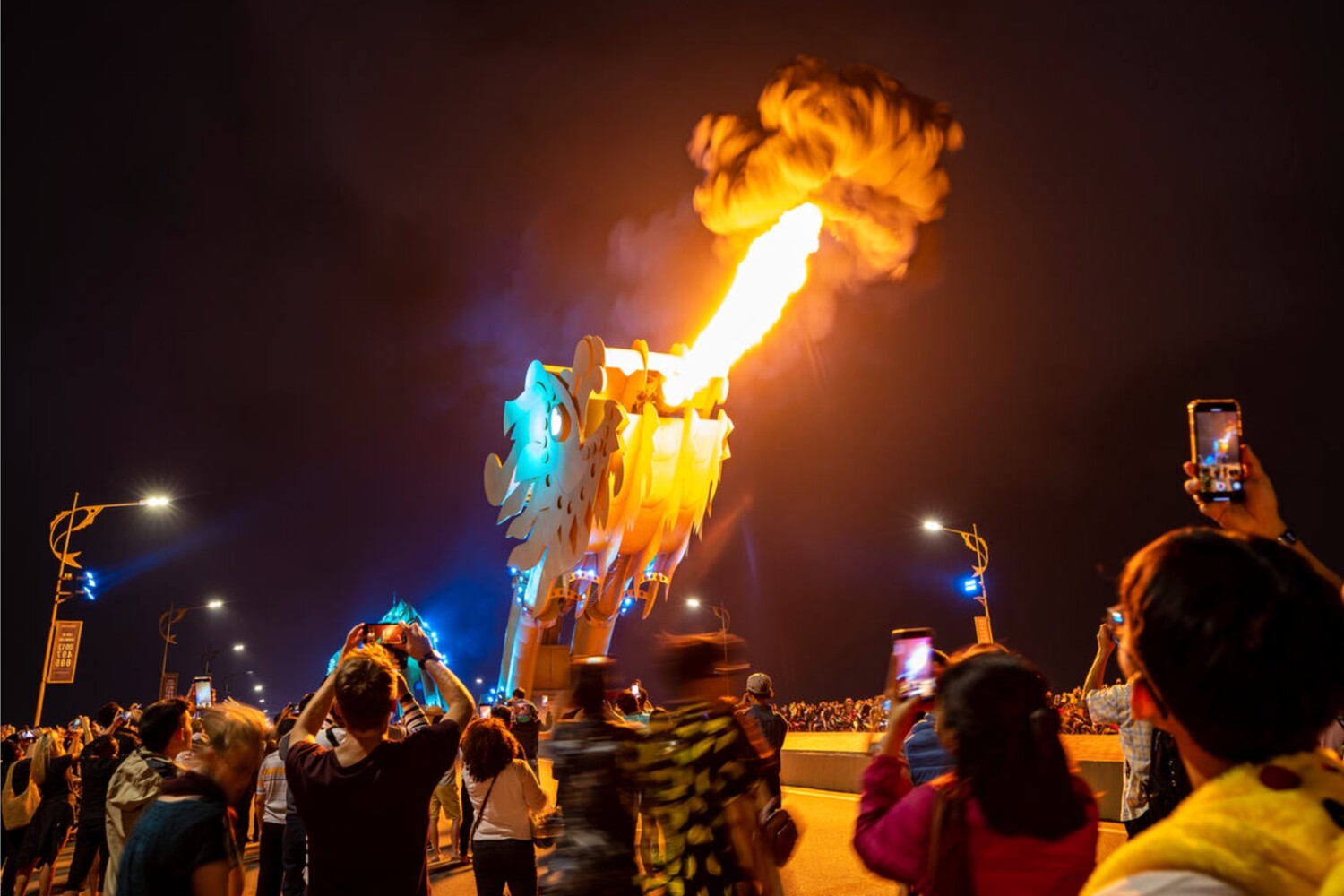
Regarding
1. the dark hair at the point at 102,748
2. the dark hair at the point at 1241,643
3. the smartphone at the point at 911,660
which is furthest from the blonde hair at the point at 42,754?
the dark hair at the point at 1241,643

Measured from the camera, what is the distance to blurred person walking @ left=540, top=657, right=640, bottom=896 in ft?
12.6

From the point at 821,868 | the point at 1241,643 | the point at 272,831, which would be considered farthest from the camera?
the point at 821,868

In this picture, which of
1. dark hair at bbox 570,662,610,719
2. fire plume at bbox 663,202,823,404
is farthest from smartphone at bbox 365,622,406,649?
fire plume at bbox 663,202,823,404

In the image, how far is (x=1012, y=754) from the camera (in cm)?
280

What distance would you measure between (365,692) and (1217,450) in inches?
142

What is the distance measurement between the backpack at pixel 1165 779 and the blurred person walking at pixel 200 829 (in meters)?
4.96

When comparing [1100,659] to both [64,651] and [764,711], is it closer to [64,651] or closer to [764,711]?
[764,711]

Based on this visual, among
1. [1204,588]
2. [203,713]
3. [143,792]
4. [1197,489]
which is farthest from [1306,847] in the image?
[143,792]

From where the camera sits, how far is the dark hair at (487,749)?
6.14 metres

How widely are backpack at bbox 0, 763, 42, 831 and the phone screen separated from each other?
12732mm

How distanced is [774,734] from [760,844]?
15.7 feet

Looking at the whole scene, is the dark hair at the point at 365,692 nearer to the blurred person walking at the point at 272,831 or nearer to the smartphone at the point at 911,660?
the smartphone at the point at 911,660

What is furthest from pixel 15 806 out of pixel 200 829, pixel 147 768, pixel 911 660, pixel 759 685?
pixel 911 660

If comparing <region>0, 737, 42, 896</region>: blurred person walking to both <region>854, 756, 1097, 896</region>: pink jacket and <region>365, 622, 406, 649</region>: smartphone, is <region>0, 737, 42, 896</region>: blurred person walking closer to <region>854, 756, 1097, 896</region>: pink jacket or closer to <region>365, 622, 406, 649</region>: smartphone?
<region>365, 622, 406, 649</region>: smartphone
